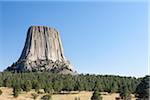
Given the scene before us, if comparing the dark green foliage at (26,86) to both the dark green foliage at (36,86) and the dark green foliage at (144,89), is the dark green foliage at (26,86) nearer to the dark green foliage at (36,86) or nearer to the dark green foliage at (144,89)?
the dark green foliage at (36,86)

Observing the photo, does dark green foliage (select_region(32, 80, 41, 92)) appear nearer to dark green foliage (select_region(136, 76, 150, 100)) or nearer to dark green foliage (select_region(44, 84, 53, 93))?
dark green foliage (select_region(44, 84, 53, 93))

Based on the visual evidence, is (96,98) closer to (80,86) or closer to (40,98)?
(40,98)

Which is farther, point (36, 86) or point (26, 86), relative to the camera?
point (36, 86)

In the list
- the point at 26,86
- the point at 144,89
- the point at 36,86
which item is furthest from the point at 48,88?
the point at 144,89

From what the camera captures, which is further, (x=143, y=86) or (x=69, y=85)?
(x=69, y=85)

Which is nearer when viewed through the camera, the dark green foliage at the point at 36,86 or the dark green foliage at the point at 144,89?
the dark green foliage at the point at 144,89

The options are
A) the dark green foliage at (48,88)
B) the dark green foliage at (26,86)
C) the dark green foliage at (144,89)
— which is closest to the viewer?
the dark green foliage at (144,89)

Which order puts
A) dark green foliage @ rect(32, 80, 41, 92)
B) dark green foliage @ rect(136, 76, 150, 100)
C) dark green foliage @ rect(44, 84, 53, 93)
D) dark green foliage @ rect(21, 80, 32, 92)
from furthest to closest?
dark green foliage @ rect(32, 80, 41, 92), dark green foliage @ rect(21, 80, 32, 92), dark green foliage @ rect(44, 84, 53, 93), dark green foliage @ rect(136, 76, 150, 100)

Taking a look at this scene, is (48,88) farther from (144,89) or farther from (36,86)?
(144,89)

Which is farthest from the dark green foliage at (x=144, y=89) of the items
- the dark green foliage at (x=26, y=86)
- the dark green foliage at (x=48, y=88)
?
the dark green foliage at (x=26, y=86)

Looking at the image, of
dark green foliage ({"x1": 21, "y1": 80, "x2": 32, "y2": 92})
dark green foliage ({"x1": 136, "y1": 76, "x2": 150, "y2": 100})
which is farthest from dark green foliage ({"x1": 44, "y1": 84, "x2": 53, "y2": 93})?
dark green foliage ({"x1": 136, "y1": 76, "x2": 150, "y2": 100})

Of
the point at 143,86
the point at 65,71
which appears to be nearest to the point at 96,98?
the point at 143,86

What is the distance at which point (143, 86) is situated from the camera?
279 feet

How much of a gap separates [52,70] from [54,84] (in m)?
83.9
